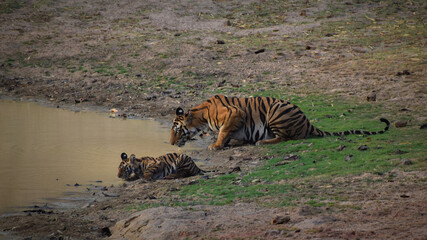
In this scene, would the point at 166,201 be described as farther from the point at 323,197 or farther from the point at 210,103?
the point at 210,103

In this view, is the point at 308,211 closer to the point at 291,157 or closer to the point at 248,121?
the point at 291,157

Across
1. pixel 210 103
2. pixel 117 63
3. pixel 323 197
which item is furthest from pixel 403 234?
pixel 117 63

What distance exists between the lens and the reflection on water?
919cm

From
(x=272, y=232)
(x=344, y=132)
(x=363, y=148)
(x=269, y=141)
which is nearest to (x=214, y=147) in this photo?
(x=269, y=141)

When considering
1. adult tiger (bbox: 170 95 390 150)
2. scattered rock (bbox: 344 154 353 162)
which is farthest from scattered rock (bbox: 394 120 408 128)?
scattered rock (bbox: 344 154 353 162)

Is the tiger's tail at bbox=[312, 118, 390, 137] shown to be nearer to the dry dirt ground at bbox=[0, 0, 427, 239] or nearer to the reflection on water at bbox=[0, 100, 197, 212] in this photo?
the dry dirt ground at bbox=[0, 0, 427, 239]

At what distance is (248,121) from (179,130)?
1.38m

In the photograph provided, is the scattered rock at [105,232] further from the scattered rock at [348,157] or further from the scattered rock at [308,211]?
the scattered rock at [348,157]

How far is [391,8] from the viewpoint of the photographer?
22.2 meters

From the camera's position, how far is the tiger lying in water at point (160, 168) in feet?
29.9

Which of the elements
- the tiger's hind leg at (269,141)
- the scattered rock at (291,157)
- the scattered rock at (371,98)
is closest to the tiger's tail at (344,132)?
the tiger's hind leg at (269,141)

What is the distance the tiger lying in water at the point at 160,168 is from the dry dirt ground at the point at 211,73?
0.32 m

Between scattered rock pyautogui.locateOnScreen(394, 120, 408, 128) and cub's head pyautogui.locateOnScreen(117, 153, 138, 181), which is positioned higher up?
scattered rock pyautogui.locateOnScreen(394, 120, 408, 128)

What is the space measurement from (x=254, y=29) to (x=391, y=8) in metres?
5.82
